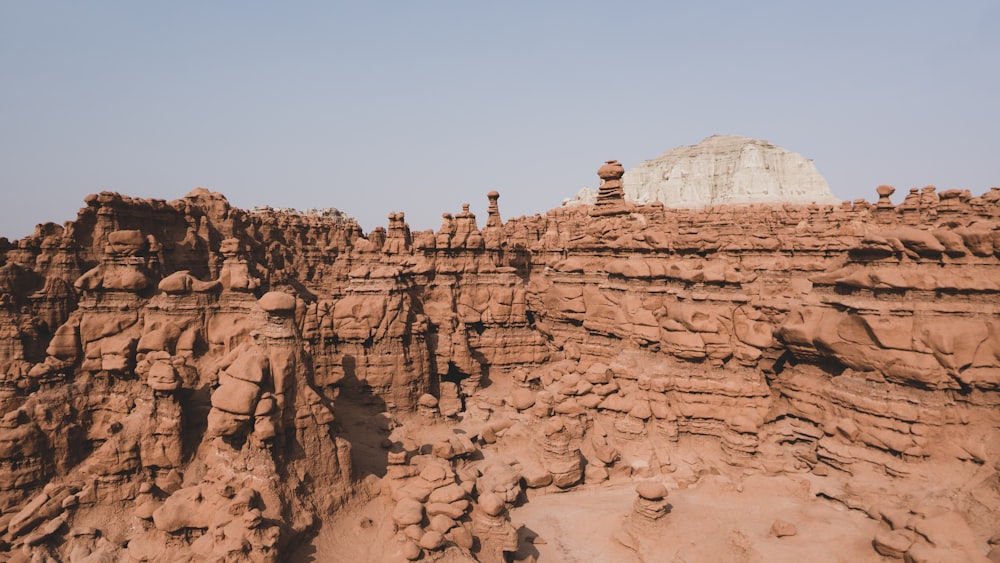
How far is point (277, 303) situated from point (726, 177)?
351ft

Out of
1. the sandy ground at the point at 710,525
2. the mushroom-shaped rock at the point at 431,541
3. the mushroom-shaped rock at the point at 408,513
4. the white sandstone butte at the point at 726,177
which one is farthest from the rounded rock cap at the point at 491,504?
the white sandstone butte at the point at 726,177

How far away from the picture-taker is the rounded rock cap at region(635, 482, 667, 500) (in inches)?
544

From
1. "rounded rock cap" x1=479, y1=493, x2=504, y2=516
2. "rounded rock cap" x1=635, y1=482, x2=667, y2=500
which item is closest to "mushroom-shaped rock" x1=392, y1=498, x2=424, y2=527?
"rounded rock cap" x1=479, y1=493, x2=504, y2=516

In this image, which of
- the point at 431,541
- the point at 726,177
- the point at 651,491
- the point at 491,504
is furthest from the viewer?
the point at 726,177

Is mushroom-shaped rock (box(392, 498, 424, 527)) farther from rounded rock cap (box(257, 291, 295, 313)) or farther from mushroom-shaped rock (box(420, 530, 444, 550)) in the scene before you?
rounded rock cap (box(257, 291, 295, 313))

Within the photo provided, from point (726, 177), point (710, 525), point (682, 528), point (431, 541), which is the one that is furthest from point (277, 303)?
point (726, 177)

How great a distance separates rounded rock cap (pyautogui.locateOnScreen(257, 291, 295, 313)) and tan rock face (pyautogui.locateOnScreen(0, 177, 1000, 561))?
0.07 m

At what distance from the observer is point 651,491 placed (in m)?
13.8

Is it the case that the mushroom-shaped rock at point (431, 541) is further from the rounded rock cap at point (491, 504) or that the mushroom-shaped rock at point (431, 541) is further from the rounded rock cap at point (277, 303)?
the rounded rock cap at point (277, 303)

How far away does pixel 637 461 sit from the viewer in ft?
59.1

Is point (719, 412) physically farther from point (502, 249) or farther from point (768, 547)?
point (502, 249)

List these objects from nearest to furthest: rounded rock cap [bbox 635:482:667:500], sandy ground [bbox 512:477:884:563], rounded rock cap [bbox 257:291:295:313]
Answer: sandy ground [bbox 512:477:884:563] < rounded rock cap [bbox 635:482:667:500] < rounded rock cap [bbox 257:291:295:313]

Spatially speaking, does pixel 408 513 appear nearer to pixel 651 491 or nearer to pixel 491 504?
pixel 491 504

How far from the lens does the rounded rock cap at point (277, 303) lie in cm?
1455
